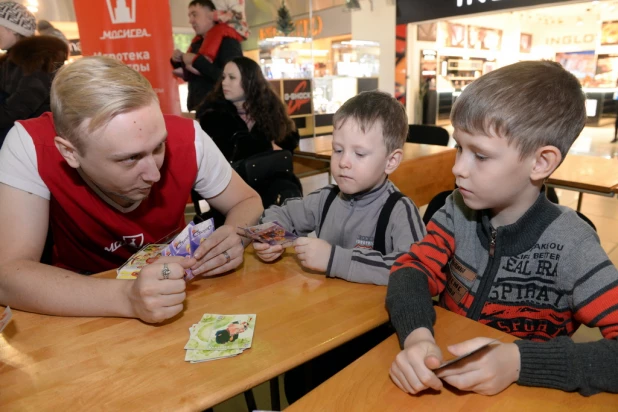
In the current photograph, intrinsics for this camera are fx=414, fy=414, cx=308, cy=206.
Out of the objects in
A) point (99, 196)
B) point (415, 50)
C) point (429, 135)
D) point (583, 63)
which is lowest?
point (429, 135)

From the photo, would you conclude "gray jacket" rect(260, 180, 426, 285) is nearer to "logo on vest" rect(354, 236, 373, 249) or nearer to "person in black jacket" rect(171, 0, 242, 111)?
"logo on vest" rect(354, 236, 373, 249)

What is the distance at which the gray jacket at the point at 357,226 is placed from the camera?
127 cm

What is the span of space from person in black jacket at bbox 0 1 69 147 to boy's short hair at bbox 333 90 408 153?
7.40ft

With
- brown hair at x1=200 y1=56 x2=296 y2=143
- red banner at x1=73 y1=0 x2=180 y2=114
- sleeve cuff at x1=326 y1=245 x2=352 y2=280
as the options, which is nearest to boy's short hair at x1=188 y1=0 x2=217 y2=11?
red banner at x1=73 y1=0 x2=180 y2=114

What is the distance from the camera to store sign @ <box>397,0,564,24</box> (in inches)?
169

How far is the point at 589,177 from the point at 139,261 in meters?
2.90

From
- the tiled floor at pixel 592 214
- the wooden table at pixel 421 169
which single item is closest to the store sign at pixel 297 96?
the tiled floor at pixel 592 214

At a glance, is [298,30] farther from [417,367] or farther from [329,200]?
[417,367]

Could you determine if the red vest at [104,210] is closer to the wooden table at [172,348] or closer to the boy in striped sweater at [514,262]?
the wooden table at [172,348]

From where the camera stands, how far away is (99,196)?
1.40m

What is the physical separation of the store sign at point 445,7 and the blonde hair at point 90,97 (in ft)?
14.3

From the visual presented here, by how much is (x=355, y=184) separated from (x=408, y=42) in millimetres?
11664

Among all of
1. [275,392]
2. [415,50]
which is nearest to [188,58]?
[275,392]

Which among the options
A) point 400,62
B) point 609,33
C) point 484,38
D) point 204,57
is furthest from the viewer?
point 484,38
